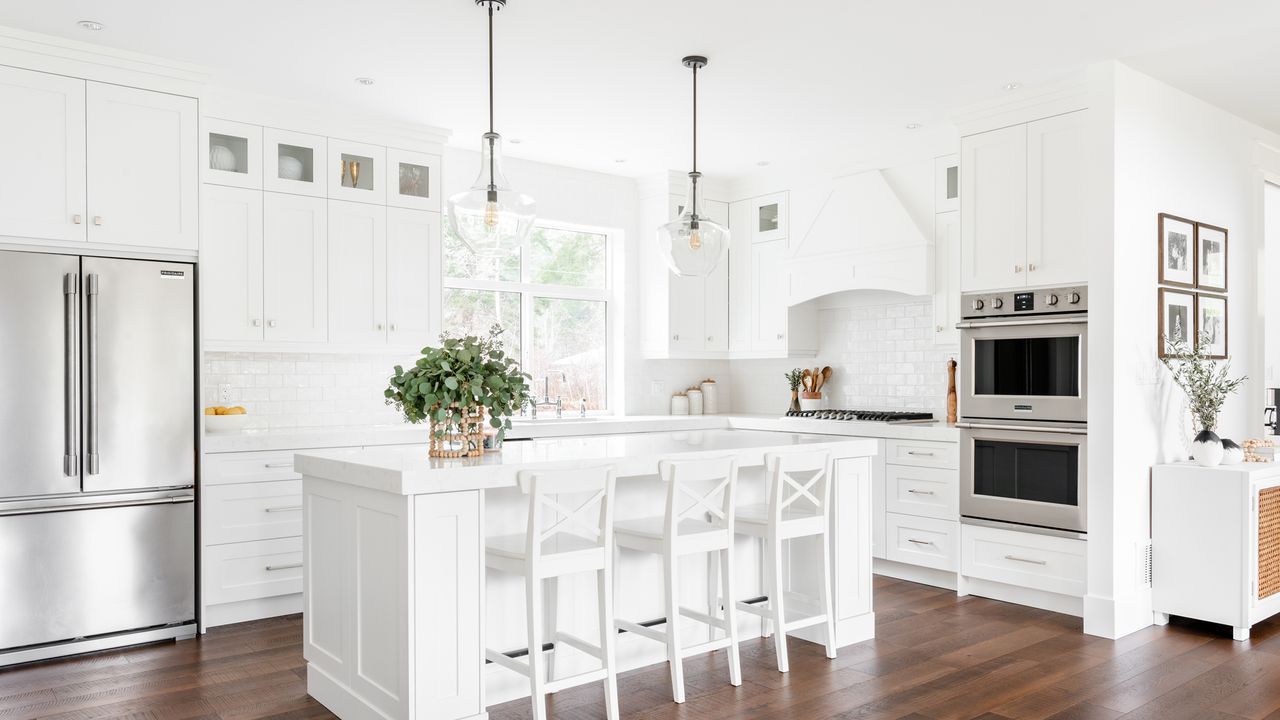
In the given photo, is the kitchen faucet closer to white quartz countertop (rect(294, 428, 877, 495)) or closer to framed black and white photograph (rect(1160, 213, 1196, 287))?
white quartz countertop (rect(294, 428, 877, 495))

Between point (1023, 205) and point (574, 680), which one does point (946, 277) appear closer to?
point (1023, 205)

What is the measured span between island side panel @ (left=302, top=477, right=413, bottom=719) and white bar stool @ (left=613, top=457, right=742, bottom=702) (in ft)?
3.04

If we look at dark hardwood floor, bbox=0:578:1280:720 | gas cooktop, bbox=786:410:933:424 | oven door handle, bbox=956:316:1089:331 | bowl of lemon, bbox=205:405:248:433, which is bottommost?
dark hardwood floor, bbox=0:578:1280:720

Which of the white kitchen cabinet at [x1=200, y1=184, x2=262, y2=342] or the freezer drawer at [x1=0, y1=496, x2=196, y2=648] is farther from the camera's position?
the white kitchen cabinet at [x1=200, y1=184, x2=262, y2=342]

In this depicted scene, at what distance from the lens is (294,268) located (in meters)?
4.95

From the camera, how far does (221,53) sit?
416 cm

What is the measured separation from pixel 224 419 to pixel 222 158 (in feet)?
4.46

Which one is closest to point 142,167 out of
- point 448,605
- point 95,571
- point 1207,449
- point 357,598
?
point 95,571

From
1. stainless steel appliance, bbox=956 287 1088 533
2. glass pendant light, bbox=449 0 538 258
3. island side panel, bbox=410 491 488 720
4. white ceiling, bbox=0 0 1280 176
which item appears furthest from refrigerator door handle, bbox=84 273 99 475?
stainless steel appliance, bbox=956 287 1088 533

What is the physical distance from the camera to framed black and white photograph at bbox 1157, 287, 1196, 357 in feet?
14.8

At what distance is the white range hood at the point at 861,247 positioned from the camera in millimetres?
5543

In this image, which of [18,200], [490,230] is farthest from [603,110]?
[18,200]

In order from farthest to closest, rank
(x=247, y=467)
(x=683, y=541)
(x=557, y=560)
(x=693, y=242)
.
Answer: (x=247, y=467), (x=693, y=242), (x=683, y=541), (x=557, y=560)

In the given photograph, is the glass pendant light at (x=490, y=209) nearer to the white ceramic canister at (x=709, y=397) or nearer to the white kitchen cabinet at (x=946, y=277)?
the white kitchen cabinet at (x=946, y=277)
